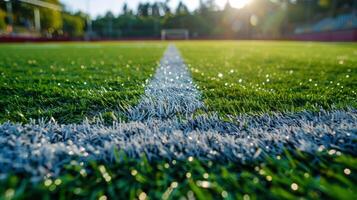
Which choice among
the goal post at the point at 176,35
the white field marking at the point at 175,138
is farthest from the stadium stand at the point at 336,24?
the white field marking at the point at 175,138

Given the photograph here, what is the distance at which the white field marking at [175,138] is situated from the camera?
91 centimetres

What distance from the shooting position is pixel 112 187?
2.55 ft

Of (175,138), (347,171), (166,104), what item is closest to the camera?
(347,171)

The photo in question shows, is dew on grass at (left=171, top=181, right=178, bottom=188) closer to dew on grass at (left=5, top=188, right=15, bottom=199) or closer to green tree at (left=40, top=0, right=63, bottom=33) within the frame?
dew on grass at (left=5, top=188, right=15, bottom=199)

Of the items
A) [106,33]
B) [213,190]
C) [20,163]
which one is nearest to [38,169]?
[20,163]

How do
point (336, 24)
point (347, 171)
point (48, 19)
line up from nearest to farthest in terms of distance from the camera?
point (347, 171) → point (336, 24) → point (48, 19)

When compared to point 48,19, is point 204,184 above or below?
below

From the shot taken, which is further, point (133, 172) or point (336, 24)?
point (336, 24)

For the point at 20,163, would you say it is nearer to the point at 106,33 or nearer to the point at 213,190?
the point at 213,190

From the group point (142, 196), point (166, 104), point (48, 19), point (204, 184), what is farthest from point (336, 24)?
point (48, 19)

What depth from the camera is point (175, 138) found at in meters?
1.05

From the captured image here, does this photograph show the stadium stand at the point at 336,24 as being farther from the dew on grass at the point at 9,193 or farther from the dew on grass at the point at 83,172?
the dew on grass at the point at 9,193

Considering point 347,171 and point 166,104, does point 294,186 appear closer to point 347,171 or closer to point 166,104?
point 347,171

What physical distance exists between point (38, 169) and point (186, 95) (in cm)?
122
